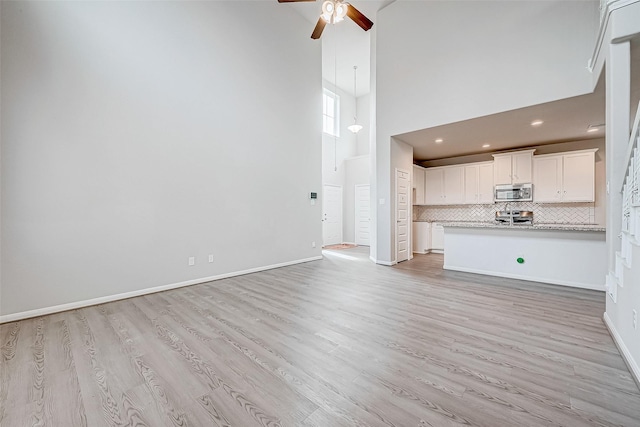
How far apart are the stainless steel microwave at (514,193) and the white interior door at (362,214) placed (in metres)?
3.67

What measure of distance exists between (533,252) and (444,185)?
3508mm

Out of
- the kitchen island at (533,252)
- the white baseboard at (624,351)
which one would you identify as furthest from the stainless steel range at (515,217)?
the white baseboard at (624,351)

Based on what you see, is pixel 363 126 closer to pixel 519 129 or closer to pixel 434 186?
pixel 434 186

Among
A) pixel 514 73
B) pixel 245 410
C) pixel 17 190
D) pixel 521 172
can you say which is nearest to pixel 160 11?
pixel 17 190

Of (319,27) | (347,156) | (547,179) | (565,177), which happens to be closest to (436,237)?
(547,179)

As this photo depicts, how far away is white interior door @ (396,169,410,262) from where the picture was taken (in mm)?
5793

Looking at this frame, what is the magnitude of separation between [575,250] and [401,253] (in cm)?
287

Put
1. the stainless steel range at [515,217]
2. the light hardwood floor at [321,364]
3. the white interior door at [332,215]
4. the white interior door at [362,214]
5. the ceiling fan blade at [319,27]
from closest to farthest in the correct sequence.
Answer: the light hardwood floor at [321,364] < the ceiling fan blade at [319,27] < the stainless steel range at [515,217] < the white interior door at [332,215] < the white interior door at [362,214]

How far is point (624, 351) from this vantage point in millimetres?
2010

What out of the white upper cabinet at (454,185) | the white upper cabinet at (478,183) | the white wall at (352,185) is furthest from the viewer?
the white wall at (352,185)

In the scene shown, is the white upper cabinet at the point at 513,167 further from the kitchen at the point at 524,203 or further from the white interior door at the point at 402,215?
the white interior door at the point at 402,215

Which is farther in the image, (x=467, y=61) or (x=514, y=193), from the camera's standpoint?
(x=514, y=193)

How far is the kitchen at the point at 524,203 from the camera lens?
3.94 meters

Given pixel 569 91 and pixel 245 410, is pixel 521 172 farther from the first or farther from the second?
pixel 245 410
